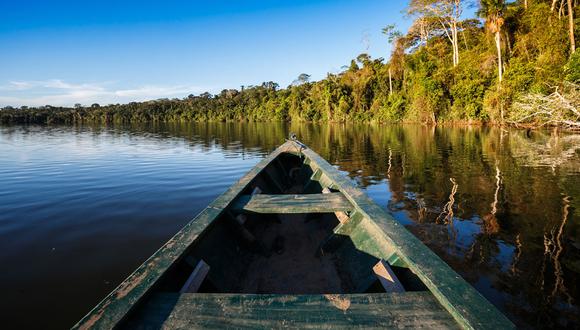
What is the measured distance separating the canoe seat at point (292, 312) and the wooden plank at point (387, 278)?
266 mm

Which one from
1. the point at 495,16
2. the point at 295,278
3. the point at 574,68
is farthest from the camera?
the point at 495,16

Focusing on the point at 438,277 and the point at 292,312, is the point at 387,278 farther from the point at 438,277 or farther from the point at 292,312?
the point at 292,312

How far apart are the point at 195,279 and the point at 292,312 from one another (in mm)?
904

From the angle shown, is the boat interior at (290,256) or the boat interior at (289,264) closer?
the boat interior at (289,264)

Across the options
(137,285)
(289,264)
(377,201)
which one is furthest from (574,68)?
(137,285)

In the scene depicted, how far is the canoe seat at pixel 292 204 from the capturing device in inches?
134

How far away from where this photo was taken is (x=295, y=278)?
3.32 meters

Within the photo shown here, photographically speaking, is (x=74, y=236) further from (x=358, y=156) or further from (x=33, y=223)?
(x=358, y=156)

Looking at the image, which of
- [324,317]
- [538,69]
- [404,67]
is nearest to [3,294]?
[324,317]

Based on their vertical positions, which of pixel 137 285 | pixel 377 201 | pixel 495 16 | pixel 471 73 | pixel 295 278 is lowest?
pixel 295 278

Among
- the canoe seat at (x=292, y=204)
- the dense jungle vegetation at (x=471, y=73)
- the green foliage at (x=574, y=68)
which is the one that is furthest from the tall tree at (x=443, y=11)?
the canoe seat at (x=292, y=204)

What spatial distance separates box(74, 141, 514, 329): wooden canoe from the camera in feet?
5.28

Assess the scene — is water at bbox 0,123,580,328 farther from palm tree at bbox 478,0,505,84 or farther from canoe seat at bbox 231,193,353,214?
palm tree at bbox 478,0,505,84

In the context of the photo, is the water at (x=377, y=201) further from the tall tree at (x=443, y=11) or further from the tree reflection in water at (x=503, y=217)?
the tall tree at (x=443, y=11)
